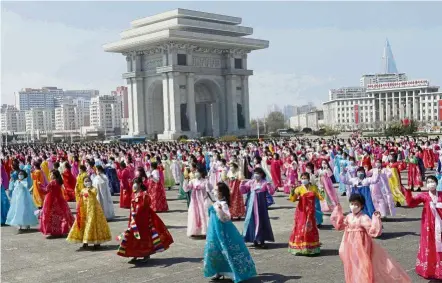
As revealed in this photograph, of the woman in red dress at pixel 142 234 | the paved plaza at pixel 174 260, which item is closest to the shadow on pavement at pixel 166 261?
the paved plaza at pixel 174 260

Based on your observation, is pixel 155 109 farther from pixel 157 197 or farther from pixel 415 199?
pixel 415 199

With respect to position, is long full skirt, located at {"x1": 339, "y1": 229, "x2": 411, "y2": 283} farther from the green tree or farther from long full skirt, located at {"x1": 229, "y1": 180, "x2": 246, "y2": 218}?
the green tree

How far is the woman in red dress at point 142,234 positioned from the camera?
320 inches

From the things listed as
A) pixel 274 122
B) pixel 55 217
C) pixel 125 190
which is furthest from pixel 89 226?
pixel 274 122

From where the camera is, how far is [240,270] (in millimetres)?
6957

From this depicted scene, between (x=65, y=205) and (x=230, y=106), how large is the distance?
5532 centimetres

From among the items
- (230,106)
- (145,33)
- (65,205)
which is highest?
(145,33)

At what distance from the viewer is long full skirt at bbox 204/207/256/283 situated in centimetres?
699

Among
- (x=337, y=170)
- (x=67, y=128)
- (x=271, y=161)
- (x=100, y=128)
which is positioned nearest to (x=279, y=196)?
(x=271, y=161)

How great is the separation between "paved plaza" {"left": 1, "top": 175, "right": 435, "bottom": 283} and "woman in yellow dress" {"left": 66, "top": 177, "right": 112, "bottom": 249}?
23cm

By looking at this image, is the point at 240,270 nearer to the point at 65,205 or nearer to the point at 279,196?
the point at 65,205

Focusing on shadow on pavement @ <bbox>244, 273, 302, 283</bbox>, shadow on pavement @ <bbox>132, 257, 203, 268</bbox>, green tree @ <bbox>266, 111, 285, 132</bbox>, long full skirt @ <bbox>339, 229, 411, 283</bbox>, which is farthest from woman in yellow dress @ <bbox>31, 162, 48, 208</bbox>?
green tree @ <bbox>266, 111, 285, 132</bbox>

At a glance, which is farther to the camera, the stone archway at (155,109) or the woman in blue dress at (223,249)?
the stone archway at (155,109)

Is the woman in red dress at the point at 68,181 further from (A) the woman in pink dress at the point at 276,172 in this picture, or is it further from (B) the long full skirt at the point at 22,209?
(A) the woman in pink dress at the point at 276,172
